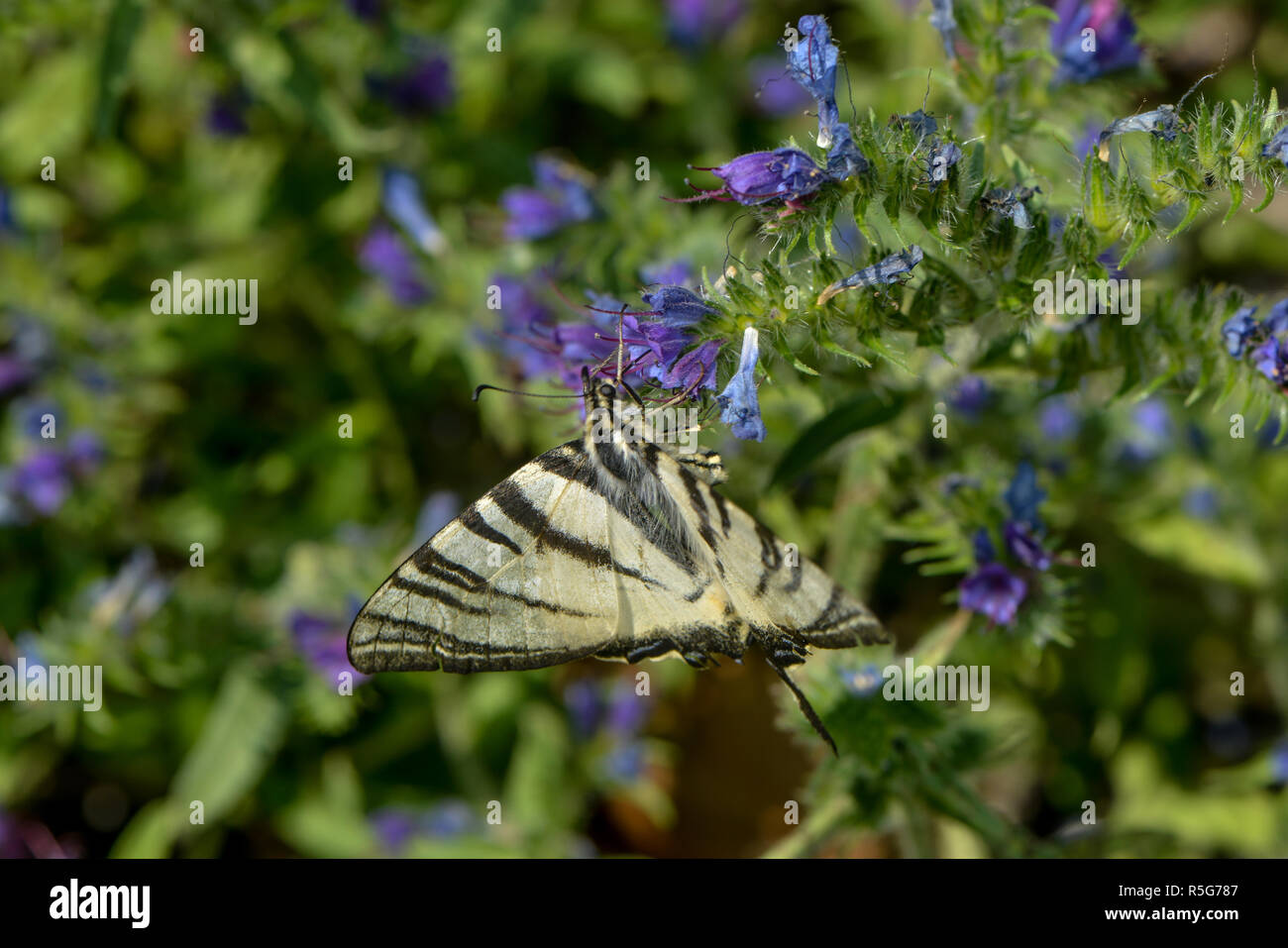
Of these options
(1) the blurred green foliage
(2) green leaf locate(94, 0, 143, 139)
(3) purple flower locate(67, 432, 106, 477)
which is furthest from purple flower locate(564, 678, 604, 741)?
(2) green leaf locate(94, 0, 143, 139)

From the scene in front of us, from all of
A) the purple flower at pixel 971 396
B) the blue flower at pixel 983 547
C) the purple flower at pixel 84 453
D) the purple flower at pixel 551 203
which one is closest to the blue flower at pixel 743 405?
the blue flower at pixel 983 547

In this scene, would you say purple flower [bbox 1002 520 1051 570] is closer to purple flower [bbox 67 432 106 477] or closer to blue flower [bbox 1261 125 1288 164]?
blue flower [bbox 1261 125 1288 164]

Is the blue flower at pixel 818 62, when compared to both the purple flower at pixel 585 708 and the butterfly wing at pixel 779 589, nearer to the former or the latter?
the butterfly wing at pixel 779 589

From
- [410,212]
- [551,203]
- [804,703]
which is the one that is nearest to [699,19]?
[410,212]

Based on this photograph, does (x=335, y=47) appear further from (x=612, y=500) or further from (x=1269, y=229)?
(x=1269, y=229)

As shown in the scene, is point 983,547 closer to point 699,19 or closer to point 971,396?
point 971,396
